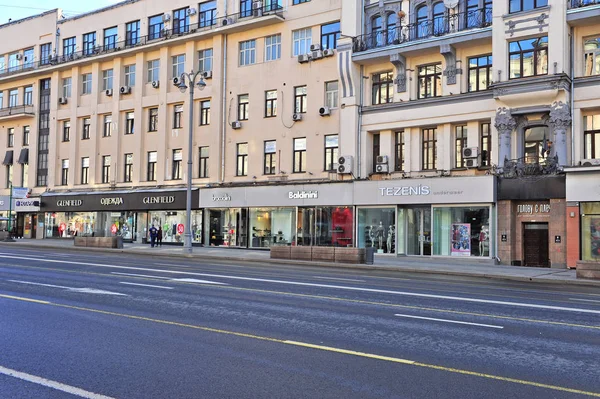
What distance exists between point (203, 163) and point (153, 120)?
6.16m

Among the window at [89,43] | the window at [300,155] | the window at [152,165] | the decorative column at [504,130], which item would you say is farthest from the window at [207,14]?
the decorative column at [504,130]

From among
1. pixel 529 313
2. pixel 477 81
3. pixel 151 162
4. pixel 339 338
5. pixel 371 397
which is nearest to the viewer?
pixel 371 397

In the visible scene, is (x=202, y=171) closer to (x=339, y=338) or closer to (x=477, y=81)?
(x=477, y=81)

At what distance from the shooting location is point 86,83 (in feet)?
153

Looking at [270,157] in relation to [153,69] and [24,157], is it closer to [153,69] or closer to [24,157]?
[153,69]

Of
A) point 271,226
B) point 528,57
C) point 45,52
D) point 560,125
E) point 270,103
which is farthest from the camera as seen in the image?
point 45,52

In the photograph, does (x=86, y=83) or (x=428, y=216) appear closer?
(x=428, y=216)

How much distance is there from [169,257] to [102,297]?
56.6 ft

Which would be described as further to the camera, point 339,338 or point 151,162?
point 151,162

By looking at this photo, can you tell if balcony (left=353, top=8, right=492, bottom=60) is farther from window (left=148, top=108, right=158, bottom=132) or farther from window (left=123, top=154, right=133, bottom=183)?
window (left=123, top=154, right=133, bottom=183)

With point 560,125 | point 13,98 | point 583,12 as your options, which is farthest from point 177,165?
point 583,12

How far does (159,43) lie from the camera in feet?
133

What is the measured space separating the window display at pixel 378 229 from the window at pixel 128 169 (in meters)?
19.6

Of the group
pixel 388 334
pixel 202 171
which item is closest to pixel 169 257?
pixel 202 171
